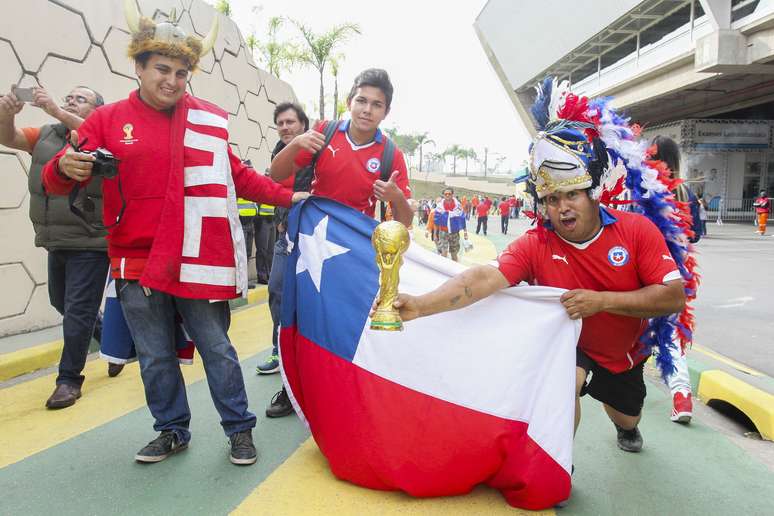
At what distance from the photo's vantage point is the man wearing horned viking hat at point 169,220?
2508 millimetres

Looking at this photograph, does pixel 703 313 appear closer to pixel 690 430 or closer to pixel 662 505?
pixel 690 430

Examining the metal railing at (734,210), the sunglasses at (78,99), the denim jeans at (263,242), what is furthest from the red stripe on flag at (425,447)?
the metal railing at (734,210)

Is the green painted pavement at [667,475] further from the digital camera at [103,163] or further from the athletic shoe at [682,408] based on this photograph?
the digital camera at [103,163]

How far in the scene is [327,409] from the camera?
2.46m

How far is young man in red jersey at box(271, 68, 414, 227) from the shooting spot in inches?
120

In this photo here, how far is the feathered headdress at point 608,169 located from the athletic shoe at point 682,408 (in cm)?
69

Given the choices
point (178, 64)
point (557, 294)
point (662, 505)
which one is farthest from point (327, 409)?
point (178, 64)

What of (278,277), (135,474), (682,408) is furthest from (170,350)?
(682,408)

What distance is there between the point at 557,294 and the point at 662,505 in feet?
3.22

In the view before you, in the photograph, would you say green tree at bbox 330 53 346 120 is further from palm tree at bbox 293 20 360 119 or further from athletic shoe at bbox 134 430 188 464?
athletic shoe at bbox 134 430 188 464

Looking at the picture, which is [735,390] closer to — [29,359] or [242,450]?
[242,450]

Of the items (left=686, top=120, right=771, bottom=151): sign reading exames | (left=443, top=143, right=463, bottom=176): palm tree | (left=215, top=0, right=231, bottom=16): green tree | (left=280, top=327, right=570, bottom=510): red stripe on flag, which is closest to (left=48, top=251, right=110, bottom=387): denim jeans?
(left=280, top=327, right=570, bottom=510): red stripe on flag

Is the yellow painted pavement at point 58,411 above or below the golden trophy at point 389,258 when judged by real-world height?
below

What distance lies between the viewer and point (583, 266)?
2406mm
